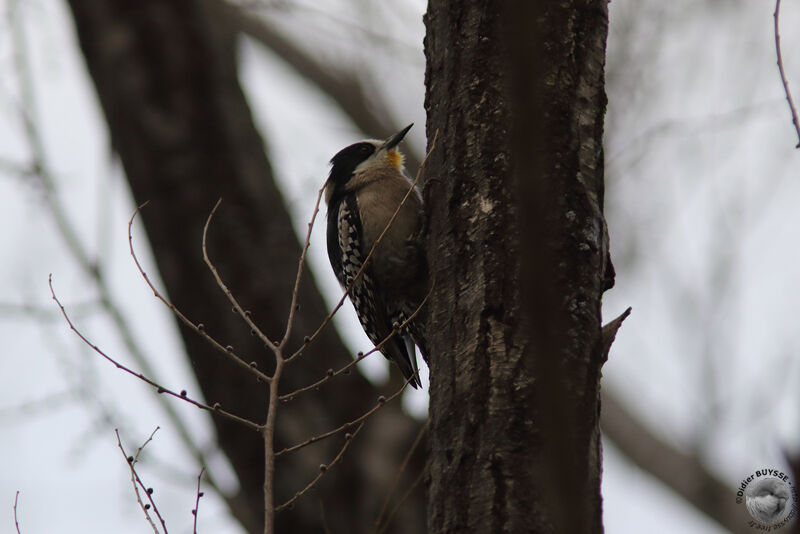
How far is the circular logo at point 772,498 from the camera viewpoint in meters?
4.19

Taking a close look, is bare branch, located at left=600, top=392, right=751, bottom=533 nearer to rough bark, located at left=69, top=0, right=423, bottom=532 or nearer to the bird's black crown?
rough bark, located at left=69, top=0, right=423, bottom=532

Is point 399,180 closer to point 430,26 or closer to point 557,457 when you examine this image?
point 430,26

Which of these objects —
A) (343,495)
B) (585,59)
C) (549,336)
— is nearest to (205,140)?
(343,495)

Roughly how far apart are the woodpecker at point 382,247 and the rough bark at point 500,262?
63.5 inches

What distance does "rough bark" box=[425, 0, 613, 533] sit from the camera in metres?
2.22

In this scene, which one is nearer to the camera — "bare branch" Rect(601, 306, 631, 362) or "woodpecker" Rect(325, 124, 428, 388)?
"bare branch" Rect(601, 306, 631, 362)

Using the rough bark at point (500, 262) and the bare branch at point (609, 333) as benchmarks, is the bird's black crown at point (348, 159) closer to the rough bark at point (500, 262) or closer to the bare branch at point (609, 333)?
the rough bark at point (500, 262)

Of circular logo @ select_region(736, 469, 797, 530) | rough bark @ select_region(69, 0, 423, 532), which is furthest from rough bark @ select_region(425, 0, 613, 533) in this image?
rough bark @ select_region(69, 0, 423, 532)

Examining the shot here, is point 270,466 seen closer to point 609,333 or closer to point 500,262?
point 500,262

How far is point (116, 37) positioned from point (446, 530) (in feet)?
14.0

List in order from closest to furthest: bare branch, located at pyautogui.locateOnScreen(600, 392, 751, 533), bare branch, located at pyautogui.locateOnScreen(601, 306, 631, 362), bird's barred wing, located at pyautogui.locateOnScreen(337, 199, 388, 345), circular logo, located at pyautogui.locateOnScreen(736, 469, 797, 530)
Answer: bare branch, located at pyautogui.locateOnScreen(601, 306, 631, 362) → circular logo, located at pyautogui.locateOnScreen(736, 469, 797, 530) → bird's barred wing, located at pyautogui.locateOnScreen(337, 199, 388, 345) → bare branch, located at pyautogui.locateOnScreen(600, 392, 751, 533)

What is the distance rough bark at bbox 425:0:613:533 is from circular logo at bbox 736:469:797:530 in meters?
1.94

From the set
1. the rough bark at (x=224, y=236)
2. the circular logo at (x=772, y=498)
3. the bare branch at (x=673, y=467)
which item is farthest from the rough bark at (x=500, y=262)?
the bare branch at (x=673, y=467)

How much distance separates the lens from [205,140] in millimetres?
5488
